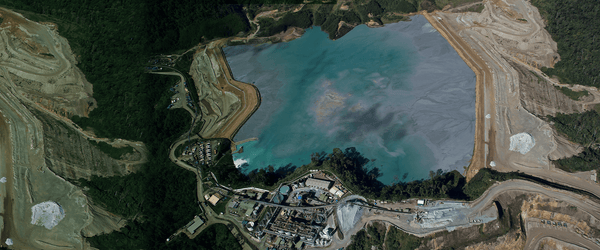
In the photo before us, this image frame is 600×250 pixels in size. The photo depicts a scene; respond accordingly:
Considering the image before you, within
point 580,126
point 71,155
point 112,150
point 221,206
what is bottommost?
point 221,206

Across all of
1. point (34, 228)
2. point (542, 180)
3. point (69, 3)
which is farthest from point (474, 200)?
point (69, 3)

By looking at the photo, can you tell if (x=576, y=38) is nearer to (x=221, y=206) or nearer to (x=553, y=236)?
(x=553, y=236)

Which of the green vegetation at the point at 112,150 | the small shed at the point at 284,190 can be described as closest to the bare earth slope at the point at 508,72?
the small shed at the point at 284,190

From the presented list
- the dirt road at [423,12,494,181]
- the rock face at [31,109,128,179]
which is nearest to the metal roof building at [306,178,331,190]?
the dirt road at [423,12,494,181]

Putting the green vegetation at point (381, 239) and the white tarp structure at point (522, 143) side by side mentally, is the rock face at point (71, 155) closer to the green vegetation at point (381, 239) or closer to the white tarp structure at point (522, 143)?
the green vegetation at point (381, 239)

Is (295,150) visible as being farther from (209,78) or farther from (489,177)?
(489,177)

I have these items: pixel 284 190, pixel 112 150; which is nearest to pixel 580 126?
pixel 284 190

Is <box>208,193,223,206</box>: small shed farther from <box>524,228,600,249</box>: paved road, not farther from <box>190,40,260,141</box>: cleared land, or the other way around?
<box>524,228,600,249</box>: paved road
